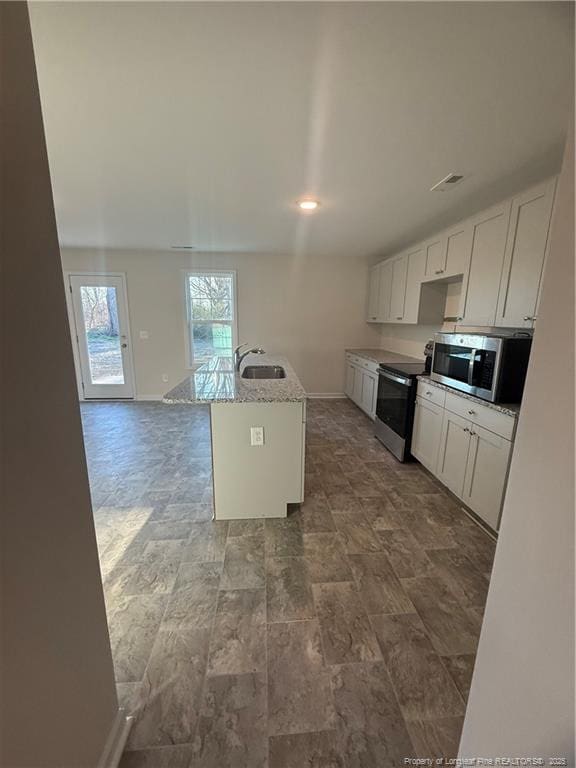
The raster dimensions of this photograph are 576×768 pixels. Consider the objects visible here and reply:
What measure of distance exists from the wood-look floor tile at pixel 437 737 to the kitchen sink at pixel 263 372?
2422 millimetres

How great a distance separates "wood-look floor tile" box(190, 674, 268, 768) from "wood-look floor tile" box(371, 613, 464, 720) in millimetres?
552

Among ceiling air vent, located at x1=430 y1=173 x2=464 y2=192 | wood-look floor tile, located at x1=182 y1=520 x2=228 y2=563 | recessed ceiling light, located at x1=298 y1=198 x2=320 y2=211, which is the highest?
recessed ceiling light, located at x1=298 y1=198 x2=320 y2=211

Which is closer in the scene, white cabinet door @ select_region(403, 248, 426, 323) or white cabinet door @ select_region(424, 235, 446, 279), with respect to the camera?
white cabinet door @ select_region(424, 235, 446, 279)

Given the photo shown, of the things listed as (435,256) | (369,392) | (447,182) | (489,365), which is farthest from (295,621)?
(435,256)

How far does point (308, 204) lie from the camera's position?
2762 millimetres

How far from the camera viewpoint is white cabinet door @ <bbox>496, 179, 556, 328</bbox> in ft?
6.54

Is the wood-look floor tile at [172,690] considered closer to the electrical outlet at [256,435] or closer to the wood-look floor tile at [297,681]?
the wood-look floor tile at [297,681]

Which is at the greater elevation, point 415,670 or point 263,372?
point 263,372

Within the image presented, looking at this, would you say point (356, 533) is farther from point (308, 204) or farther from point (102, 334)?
point (102, 334)

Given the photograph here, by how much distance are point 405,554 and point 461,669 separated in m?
0.66

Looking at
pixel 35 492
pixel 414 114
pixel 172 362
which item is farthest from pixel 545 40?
pixel 172 362

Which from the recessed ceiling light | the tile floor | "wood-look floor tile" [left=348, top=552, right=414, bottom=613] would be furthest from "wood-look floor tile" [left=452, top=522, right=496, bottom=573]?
the recessed ceiling light

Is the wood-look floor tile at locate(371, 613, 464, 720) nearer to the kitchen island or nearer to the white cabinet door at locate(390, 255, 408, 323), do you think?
the kitchen island

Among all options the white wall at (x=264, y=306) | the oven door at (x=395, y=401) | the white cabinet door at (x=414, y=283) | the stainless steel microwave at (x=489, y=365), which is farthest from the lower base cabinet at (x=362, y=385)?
the stainless steel microwave at (x=489, y=365)
